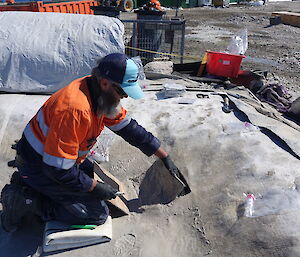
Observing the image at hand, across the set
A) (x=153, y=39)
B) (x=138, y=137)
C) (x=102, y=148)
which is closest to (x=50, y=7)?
(x=153, y=39)

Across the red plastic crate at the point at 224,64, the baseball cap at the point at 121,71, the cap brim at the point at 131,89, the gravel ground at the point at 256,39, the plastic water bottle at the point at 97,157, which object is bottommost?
the gravel ground at the point at 256,39

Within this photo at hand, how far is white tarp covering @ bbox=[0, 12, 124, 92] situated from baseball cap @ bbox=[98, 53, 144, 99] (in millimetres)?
2851

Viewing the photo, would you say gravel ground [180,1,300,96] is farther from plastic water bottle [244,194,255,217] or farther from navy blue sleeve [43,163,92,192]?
navy blue sleeve [43,163,92,192]

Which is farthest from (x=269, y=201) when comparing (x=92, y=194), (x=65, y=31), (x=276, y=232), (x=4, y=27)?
(x=4, y=27)

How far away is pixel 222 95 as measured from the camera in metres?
5.08

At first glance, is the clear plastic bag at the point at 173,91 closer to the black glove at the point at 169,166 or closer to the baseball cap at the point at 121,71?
the black glove at the point at 169,166

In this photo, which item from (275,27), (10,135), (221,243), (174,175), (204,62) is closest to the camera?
(221,243)

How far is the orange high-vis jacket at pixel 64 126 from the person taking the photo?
2162 millimetres

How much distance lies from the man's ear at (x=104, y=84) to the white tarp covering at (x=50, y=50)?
2.83 metres

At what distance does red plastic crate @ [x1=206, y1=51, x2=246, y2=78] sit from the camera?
6.47 m

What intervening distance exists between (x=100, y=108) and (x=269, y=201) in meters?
1.56

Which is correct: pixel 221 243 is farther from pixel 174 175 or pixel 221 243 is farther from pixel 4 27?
pixel 4 27

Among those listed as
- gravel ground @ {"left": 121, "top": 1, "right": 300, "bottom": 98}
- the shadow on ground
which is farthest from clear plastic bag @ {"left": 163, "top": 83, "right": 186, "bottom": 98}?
gravel ground @ {"left": 121, "top": 1, "right": 300, "bottom": 98}

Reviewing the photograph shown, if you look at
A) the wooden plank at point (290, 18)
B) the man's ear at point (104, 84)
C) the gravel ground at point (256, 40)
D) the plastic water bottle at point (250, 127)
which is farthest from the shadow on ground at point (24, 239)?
the wooden plank at point (290, 18)
